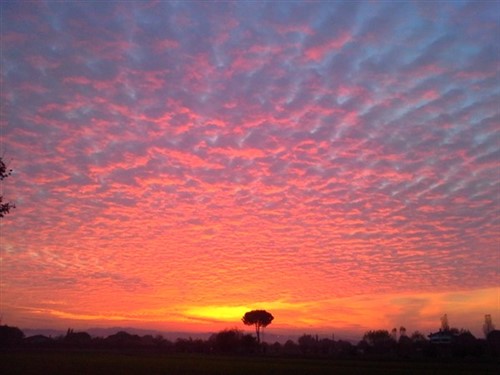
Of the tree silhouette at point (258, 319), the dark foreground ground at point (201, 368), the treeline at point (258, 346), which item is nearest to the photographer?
the dark foreground ground at point (201, 368)

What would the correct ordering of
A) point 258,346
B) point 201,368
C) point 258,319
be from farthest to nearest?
point 258,319 → point 258,346 → point 201,368

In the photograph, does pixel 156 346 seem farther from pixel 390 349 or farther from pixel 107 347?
pixel 390 349

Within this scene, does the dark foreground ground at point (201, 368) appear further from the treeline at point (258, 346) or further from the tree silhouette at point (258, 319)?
the tree silhouette at point (258, 319)

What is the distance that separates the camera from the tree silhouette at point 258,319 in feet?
452

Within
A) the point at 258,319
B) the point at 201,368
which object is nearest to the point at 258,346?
the point at 258,319

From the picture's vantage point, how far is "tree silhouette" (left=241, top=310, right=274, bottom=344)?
5423 inches

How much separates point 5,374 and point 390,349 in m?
80.6

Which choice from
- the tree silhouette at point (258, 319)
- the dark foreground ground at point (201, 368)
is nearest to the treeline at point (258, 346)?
the tree silhouette at point (258, 319)

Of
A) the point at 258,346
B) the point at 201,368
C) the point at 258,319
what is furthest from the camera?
the point at 258,319

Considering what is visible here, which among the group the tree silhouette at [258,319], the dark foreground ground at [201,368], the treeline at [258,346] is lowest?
the dark foreground ground at [201,368]

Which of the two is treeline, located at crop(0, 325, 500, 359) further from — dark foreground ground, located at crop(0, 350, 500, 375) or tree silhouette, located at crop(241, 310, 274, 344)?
dark foreground ground, located at crop(0, 350, 500, 375)

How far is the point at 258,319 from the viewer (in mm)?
138125

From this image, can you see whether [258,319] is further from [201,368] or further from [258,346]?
[201,368]

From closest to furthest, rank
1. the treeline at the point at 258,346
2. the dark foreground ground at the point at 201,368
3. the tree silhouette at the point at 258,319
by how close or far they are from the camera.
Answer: the dark foreground ground at the point at 201,368
the treeline at the point at 258,346
the tree silhouette at the point at 258,319
